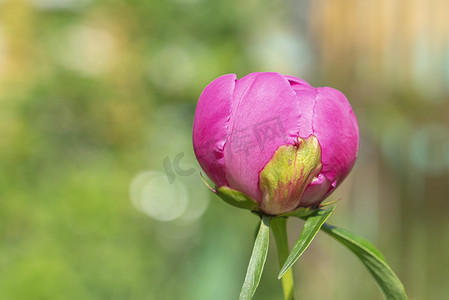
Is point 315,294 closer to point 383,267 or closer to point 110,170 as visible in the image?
point 110,170

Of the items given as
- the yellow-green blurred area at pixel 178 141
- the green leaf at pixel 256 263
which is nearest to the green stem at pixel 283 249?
the green leaf at pixel 256 263

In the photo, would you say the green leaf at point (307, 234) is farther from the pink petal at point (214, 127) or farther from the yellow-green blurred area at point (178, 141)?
the yellow-green blurred area at point (178, 141)

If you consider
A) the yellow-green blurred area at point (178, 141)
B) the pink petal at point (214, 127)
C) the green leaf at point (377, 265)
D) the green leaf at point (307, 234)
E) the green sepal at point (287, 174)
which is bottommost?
the yellow-green blurred area at point (178, 141)

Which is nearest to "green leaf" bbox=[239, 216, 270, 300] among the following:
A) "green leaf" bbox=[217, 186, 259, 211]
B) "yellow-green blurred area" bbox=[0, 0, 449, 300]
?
"green leaf" bbox=[217, 186, 259, 211]

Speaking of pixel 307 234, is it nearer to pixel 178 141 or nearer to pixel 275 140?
pixel 275 140

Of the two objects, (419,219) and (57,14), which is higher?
(57,14)

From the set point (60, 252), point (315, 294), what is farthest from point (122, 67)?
point (315, 294)

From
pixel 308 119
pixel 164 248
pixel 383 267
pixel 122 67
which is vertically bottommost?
pixel 164 248
